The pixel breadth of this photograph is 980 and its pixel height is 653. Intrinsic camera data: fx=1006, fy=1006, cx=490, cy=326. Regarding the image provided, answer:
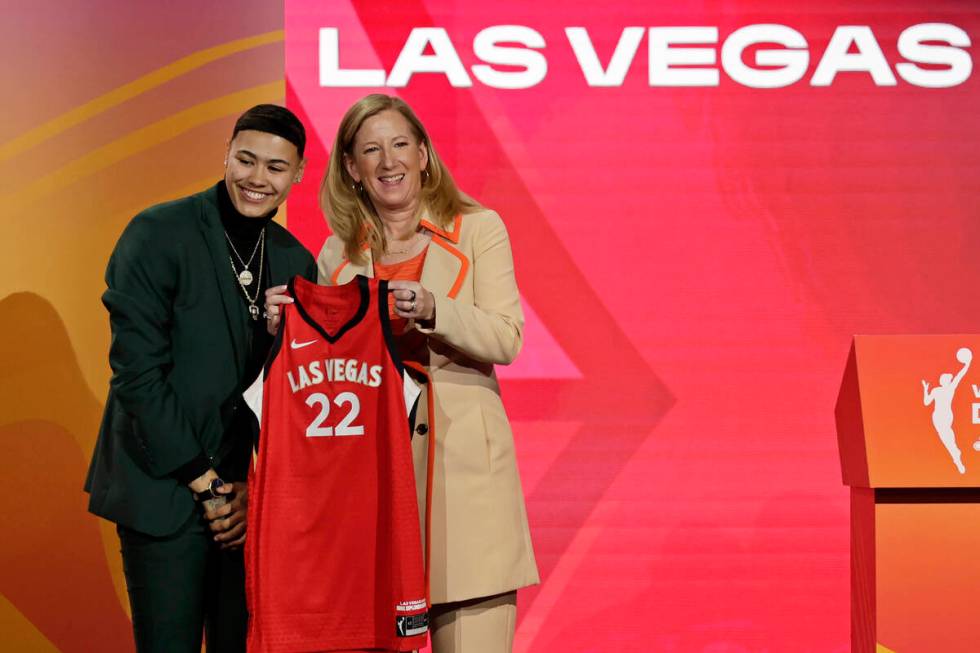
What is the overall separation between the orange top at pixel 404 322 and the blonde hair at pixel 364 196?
5 centimetres

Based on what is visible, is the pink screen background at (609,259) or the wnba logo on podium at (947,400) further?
the pink screen background at (609,259)

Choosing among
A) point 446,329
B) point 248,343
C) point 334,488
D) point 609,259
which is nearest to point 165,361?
point 248,343

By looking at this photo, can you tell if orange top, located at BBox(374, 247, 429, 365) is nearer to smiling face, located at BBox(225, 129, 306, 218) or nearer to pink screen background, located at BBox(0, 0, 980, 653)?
smiling face, located at BBox(225, 129, 306, 218)

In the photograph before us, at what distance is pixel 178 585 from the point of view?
199 centimetres

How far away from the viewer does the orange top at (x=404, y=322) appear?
206 centimetres

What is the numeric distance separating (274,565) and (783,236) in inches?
89.7

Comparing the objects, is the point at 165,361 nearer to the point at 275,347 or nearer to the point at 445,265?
the point at 275,347

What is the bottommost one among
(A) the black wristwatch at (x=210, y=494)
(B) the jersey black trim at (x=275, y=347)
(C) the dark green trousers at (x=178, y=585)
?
(C) the dark green trousers at (x=178, y=585)

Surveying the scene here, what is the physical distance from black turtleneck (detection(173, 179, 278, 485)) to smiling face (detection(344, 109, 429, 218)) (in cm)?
24

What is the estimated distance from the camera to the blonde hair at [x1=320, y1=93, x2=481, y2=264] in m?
2.16

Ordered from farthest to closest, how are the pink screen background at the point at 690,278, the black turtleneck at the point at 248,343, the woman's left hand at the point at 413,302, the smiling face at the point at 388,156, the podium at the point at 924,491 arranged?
the pink screen background at the point at 690,278, the podium at the point at 924,491, the smiling face at the point at 388,156, the black turtleneck at the point at 248,343, the woman's left hand at the point at 413,302

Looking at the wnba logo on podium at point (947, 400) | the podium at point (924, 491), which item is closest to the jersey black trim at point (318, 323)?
the podium at point (924, 491)

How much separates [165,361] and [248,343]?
0.17 metres

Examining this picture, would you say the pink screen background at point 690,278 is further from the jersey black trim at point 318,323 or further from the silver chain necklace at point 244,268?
the jersey black trim at point 318,323
